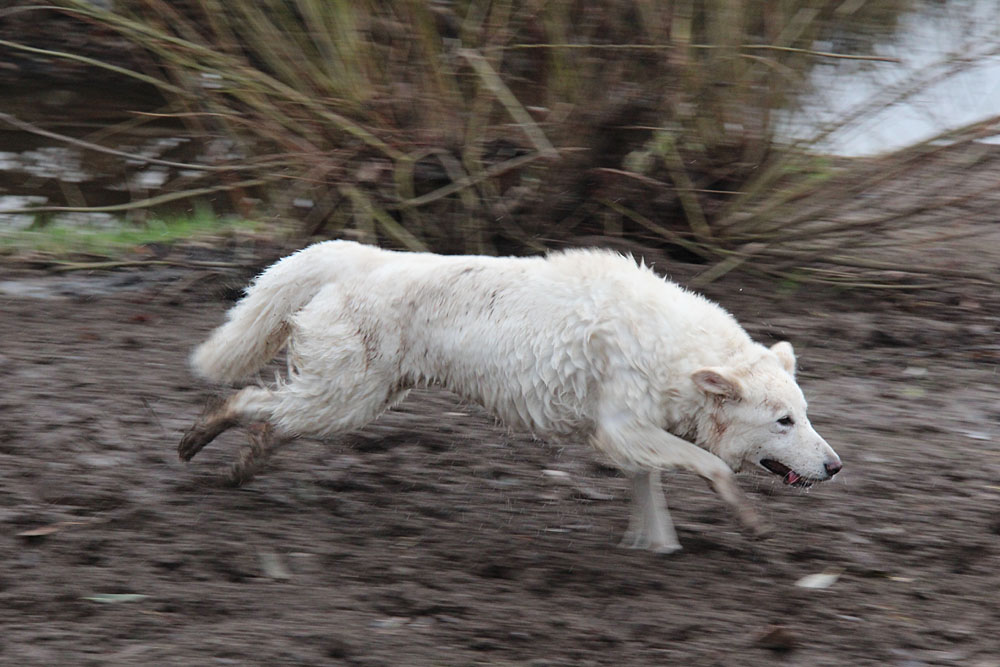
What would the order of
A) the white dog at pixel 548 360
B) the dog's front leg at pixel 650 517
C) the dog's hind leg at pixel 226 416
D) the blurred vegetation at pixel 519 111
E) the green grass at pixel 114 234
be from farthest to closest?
the green grass at pixel 114 234
the blurred vegetation at pixel 519 111
the dog's hind leg at pixel 226 416
the dog's front leg at pixel 650 517
the white dog at pixel 548 360

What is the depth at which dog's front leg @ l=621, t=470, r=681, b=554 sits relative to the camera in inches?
185

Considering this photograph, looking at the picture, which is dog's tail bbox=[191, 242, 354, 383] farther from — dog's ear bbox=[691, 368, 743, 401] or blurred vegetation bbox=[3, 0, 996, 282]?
blurred vegetation bbox=[3, 0, 996, 282]

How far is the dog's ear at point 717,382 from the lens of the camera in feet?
14.2

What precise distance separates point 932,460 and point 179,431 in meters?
4.02

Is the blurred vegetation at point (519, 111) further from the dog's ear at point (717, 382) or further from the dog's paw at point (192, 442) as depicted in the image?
the dog's ear at point (717, 382)

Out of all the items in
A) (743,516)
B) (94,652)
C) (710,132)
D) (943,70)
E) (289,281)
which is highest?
(943,70)

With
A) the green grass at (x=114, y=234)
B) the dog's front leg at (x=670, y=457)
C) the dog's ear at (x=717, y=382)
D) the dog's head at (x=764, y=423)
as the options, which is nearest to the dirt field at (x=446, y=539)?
the dog's front leg at (x=670, y=457)

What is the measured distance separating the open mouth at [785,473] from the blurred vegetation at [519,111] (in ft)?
10.8

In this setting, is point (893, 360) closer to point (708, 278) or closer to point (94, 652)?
point (708, 278)

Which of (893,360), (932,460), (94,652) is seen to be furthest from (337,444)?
(893,360)

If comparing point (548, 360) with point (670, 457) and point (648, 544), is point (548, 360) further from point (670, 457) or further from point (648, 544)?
point (648, 544)

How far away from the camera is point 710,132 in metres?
7.61

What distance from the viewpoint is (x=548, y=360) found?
4.57 m

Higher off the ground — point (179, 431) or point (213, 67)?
point (213, 67)
